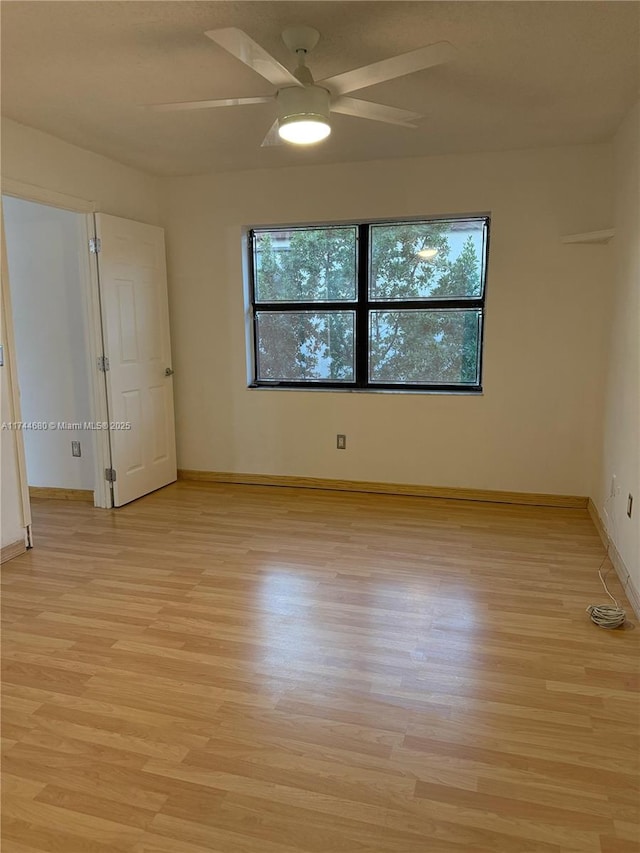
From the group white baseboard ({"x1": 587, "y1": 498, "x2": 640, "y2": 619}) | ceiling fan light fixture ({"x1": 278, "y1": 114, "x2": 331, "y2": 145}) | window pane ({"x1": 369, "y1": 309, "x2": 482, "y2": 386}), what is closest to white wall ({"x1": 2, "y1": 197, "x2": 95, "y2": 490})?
ceiling fan light fixture ({"x1": 278, "y1": 114, "x2": 331, "y2": 145})

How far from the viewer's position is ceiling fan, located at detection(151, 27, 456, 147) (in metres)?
1.93

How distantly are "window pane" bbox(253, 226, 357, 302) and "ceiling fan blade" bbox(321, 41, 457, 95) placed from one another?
2227 mm

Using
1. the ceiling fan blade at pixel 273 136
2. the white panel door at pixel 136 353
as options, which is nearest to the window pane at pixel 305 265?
the white panel door at pixel 136 353

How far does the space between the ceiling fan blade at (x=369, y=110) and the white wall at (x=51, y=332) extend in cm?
222

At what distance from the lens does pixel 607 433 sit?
3682mm

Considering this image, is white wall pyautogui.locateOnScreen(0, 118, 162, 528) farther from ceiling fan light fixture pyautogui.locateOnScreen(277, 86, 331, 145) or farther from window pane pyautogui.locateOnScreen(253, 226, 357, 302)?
ceiling fan light fixture pyautogui.locateOnScreen(277, 86, 331, 145)

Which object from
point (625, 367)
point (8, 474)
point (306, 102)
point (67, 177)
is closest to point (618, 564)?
point (625, 367)

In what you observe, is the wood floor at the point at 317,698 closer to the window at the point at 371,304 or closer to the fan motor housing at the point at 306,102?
the window at the point at 371,304

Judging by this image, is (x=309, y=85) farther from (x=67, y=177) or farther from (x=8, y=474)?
(x=8, y=474)

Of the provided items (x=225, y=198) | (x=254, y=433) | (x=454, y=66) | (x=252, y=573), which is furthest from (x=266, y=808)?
(x=225, y=198)

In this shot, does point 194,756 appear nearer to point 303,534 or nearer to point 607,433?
point 303,534

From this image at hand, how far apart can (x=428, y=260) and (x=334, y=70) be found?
6.26ft

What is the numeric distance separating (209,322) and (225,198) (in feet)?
3.23

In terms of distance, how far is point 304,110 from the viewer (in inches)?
90.4
